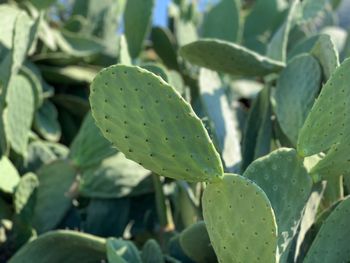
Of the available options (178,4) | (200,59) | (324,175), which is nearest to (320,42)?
(200,59)

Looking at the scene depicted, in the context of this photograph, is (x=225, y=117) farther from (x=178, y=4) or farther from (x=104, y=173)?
(x=178, y=4)

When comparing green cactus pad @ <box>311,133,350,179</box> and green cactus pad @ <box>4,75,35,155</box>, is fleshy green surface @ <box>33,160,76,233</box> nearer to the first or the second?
green cactus pad @ <box>4,75,35,155</box>

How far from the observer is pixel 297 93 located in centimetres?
171

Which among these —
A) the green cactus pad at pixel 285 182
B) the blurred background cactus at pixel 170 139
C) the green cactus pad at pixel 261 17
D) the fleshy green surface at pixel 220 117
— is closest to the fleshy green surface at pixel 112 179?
the blurred background cactus at pixel 170 139

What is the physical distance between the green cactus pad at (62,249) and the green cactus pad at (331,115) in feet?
1.75

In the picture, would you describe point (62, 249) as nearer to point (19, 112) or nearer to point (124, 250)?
point (124, 250)

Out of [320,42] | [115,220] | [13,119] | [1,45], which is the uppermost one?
[320,42]

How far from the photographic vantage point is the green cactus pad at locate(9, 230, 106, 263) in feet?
5.29

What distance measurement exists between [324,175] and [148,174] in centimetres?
67

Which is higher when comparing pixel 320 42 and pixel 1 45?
pixel 320 42

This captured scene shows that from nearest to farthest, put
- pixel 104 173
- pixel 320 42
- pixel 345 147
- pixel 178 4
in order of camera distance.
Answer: pixel 345 147, pixel 320 42, pixel 104 173, pixel 178 4

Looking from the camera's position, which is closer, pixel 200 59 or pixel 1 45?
pixel 200 59

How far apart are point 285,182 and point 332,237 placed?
0.14 metres

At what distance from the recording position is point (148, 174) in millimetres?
1918
